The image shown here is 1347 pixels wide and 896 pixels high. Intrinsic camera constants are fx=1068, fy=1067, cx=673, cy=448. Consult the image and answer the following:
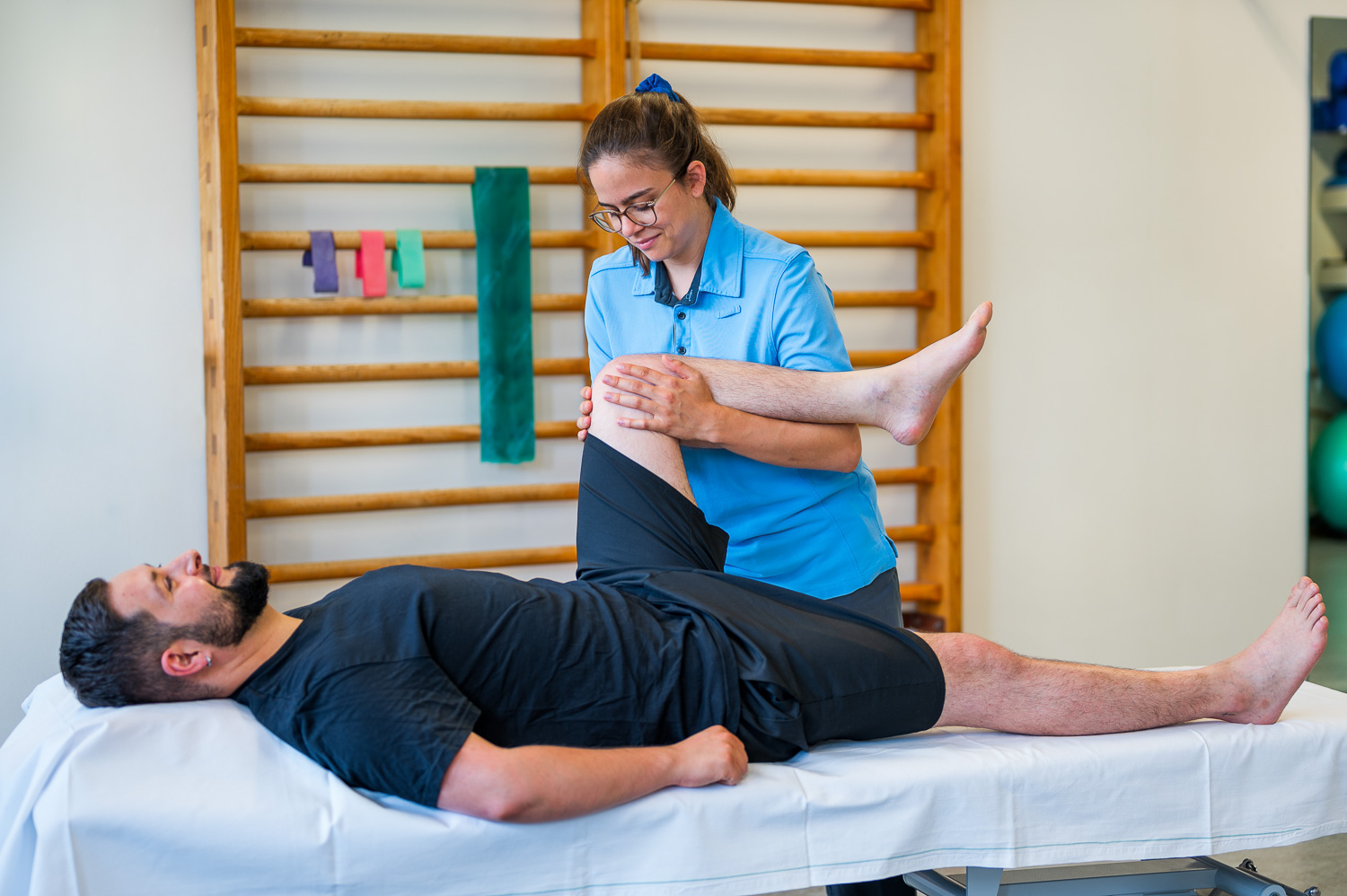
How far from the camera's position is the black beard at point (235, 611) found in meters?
1.38

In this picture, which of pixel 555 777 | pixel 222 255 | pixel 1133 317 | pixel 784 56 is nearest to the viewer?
pixel 555 777

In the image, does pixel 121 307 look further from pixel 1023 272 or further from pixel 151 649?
pixel 1023 272

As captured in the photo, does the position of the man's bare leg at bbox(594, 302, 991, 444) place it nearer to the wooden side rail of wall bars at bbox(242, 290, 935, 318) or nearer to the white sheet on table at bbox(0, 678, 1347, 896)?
the white sheet on table at bbox(0, 678, 1347, 896)

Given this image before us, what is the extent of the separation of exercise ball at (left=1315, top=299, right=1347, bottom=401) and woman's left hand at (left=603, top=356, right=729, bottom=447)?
115 inches

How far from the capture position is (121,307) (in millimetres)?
2723

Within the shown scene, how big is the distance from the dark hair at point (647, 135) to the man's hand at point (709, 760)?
0.86 m

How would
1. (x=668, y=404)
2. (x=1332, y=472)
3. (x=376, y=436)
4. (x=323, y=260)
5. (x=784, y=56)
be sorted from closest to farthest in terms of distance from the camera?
(x=668, y=404), (x=323, y=260), (x=376, y=436), (x=784, y=56), (x=1332, y=472)

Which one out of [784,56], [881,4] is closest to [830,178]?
[784,56]

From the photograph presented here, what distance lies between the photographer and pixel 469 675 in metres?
1.38

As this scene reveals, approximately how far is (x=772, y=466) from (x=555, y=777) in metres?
0.68

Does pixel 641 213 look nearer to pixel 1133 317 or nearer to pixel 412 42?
pixel 412 42

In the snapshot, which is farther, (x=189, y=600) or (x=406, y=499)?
(x=406, y=499)

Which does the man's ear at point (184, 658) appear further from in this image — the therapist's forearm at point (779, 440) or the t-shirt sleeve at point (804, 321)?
the t-shirt sleeve at point (804, 321)

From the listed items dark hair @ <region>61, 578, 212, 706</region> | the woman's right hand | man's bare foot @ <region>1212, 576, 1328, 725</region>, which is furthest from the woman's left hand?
man's bare foot @ <region>1212, 576, 1328, 725</region>
